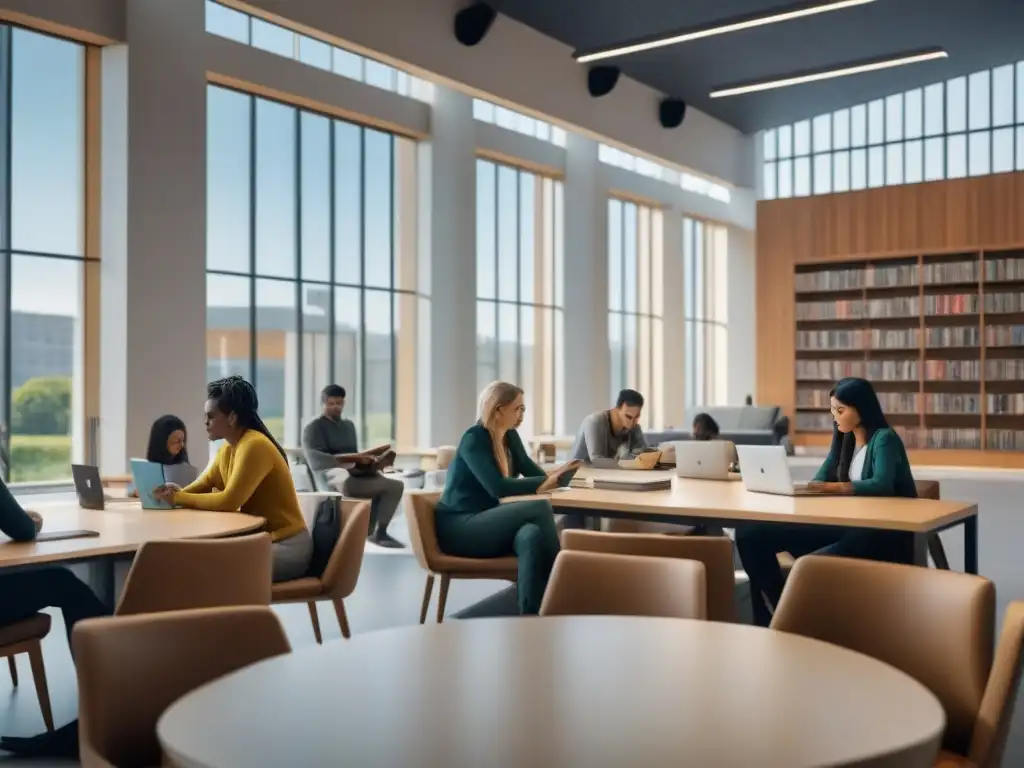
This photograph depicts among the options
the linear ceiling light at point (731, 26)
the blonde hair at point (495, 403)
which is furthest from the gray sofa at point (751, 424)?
the blonde hair at point (495, 403)

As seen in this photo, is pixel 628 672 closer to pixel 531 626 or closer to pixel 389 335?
pixel 531 626

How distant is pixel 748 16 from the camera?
30.0 feet

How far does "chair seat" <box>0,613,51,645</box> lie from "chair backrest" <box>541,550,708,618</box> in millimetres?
1748

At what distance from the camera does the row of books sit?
14.1 m

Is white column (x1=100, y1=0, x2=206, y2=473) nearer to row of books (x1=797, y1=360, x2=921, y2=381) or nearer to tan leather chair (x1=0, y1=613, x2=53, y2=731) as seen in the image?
tan leather chair (x1=0, y1=613, x2=53, y2=731)

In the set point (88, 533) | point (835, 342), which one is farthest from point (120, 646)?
point (835, 342)

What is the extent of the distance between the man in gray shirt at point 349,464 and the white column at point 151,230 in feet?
3.69

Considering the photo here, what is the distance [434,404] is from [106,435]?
415 cm

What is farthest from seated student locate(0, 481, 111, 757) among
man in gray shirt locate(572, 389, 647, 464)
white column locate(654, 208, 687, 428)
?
white column locate(654, 208, 687, 428)

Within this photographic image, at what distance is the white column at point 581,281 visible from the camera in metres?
13.8

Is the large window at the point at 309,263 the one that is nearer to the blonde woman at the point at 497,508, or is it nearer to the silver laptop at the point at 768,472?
the blonde woman at the point at 497,508

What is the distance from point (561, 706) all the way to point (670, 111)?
1360 centimetres

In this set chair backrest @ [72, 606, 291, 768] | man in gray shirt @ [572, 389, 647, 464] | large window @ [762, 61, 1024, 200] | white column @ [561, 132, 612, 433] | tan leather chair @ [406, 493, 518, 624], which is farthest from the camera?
large window @ [762, 61, 1024, 200]

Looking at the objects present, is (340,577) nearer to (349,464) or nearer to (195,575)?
(195,575)
